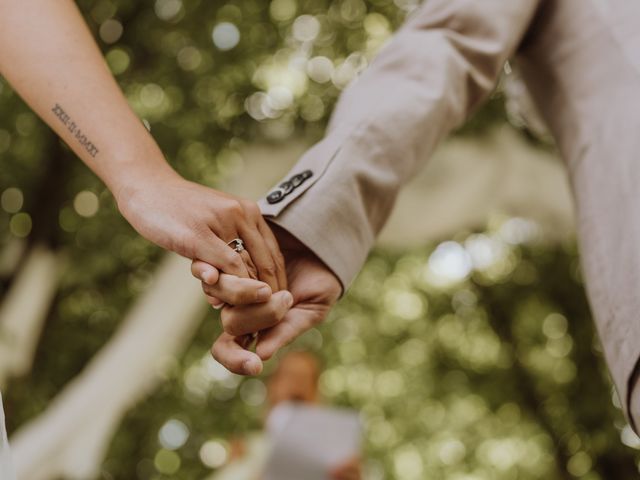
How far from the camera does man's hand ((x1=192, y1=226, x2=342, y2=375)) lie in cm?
111

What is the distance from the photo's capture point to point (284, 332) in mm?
1211

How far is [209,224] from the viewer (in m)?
1.12

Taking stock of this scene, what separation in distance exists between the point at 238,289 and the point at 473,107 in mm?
589

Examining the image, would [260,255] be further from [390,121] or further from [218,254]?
[390,121]

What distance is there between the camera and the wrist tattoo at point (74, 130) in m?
1.18

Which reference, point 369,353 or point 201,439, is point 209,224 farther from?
point 369,353

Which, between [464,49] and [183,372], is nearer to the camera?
[464,49]

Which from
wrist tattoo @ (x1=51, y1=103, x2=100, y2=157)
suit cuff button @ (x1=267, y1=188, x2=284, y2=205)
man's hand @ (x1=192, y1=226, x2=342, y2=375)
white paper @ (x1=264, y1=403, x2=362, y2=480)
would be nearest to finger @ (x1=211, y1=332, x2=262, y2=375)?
man's hand @ (x1=192, y1=226, x2=342, y2=375)

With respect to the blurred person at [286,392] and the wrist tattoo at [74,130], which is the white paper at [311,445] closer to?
the blurred person at [286,392]

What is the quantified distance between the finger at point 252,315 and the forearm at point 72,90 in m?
0.22

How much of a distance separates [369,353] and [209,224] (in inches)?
310

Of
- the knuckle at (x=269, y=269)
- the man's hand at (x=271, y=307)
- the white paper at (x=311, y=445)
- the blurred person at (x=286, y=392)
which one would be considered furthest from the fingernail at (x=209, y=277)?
the blurred person at (x=286, y=392)

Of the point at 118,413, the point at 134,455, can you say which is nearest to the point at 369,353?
the point at 134,455

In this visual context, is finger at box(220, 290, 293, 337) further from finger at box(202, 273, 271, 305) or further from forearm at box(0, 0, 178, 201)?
forearm at box(0, 0, 178, 201)
